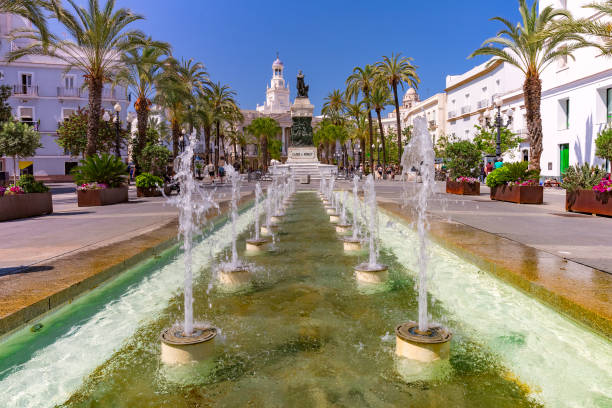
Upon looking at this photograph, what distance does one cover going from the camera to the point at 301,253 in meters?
6.61

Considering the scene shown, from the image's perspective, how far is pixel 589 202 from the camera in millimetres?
11227

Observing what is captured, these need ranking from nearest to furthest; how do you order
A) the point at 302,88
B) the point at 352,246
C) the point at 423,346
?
the point at 423,346, the point at 352,246, the point at 302,88

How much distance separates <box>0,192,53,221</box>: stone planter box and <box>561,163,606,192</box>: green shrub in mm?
13916

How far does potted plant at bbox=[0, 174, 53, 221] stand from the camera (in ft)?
37.0

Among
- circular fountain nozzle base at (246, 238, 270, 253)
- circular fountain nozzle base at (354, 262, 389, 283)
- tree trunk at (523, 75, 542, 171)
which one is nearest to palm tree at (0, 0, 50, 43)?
circular fountain nozzle base at (246, 238, 270, 253)

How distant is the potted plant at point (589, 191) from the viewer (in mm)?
10766

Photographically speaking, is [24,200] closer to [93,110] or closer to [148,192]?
[148,192]

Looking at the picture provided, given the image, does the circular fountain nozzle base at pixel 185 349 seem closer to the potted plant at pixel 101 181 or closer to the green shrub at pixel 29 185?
the green shrub at pixel 29 185

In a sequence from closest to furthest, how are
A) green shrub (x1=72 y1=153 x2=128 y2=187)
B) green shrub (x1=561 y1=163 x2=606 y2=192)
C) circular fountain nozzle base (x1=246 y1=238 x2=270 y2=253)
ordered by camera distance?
circular fountain nozzle base (x1=246 y1=238 x2=270 y2=253) < green shrub (x1=561 y1=163 x2=606 y2=192) < green shrub (x1=72 y1=153 x2=128 y2=187)

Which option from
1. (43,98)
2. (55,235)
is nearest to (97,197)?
(55,235)

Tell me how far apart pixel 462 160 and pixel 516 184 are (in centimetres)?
530

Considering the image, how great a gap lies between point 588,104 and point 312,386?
2779 cm

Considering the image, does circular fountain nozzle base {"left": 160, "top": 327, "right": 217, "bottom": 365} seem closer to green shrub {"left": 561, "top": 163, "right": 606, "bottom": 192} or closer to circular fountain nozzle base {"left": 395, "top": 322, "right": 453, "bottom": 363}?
circular fountain nozzle base {"left": 395, "top": 322, "right": 453, "bottom": 363}

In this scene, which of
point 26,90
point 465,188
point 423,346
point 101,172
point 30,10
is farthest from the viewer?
point 26,90
